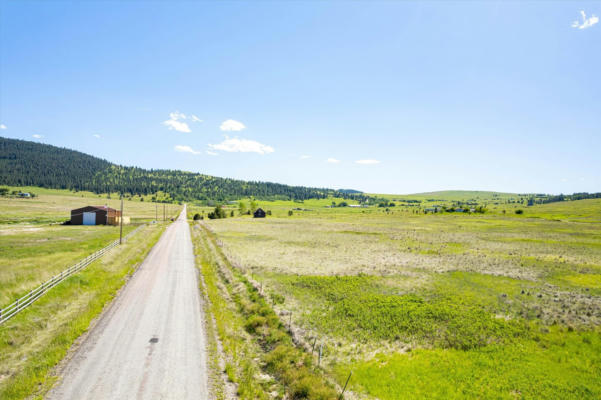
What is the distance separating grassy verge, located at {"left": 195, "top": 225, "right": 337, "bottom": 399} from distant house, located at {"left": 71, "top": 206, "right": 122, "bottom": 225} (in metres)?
82.3

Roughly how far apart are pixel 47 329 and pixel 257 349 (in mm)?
14355

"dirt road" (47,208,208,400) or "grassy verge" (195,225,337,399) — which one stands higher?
"dirt road" (47,208,208,400)

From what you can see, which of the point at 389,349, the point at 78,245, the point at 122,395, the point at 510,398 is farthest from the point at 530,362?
the point at 78,245

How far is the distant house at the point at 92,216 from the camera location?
8650 cm

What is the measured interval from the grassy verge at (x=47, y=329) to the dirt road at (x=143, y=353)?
0.93m

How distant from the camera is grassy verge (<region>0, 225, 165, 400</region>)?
12995 millimetres

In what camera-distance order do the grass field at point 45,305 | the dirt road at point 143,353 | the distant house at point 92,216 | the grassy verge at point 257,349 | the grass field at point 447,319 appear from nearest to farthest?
the dirt road at point 143,353, the grassy verge at point 257,349, the grass field at point 45,305, the grass field at point 447,319, the distant house at point 92,216

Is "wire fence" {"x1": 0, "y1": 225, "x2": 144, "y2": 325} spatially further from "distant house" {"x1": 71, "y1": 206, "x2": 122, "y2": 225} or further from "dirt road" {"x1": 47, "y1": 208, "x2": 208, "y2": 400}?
"distant house" {"x1": 71, "y1": 206, "x2": 122, "y2": 225}

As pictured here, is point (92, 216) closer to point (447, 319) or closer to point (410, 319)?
point (410, 319)

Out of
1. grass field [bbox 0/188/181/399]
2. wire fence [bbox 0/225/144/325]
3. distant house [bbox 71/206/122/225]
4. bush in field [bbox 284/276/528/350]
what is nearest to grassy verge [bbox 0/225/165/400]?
grass field [bbox 0/188/181/399]

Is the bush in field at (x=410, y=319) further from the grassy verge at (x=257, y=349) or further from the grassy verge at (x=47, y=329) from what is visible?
the grassy verge at (x=47, y=329)

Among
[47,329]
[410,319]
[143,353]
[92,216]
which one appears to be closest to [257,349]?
[143,353]

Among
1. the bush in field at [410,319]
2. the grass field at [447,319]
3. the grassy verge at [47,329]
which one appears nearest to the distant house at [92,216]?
the grass field at [447,319]

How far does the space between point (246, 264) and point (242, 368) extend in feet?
78.6
